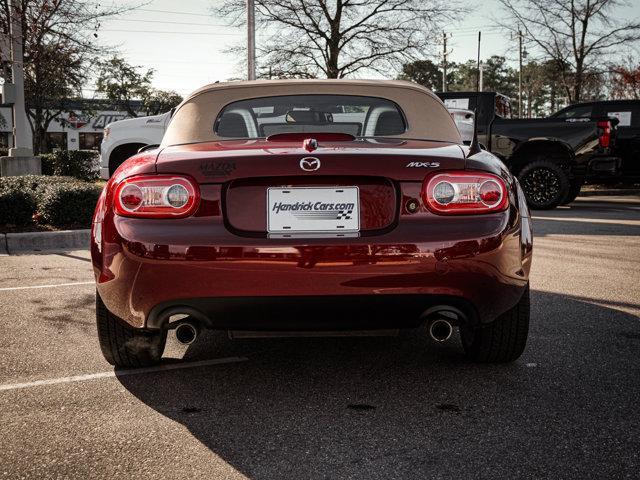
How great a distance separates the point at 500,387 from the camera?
126 inches

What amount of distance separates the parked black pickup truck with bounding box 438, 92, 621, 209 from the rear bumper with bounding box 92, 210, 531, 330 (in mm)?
9839

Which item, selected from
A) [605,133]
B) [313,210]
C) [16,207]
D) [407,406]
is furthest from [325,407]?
[605,133]

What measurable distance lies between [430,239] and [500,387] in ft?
2.85

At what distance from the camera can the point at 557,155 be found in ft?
40.1

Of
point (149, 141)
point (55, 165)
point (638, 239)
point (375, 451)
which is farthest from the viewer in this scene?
point (55, 165)

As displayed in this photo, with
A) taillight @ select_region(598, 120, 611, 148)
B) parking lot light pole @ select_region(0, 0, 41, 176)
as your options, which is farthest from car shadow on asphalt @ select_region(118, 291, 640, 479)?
parking lot light pole @ select_region(0, 0, 41, 176)

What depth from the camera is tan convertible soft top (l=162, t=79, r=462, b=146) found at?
352 centimetres

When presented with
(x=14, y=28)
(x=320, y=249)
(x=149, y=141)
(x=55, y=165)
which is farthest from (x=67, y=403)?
(x=55, y=165)

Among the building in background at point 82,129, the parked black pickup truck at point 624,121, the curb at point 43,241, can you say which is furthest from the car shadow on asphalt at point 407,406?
the building in background at point 82,129

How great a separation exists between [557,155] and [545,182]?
50 cm

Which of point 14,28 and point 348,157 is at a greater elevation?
point 14,28

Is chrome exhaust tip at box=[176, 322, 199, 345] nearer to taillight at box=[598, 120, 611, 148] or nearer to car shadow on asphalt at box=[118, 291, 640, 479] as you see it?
car shadow on asphalt at box=[118, 291, 640, 479]

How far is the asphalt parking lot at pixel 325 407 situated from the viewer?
2.40 metres

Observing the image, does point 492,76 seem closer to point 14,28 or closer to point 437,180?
point 14,28
